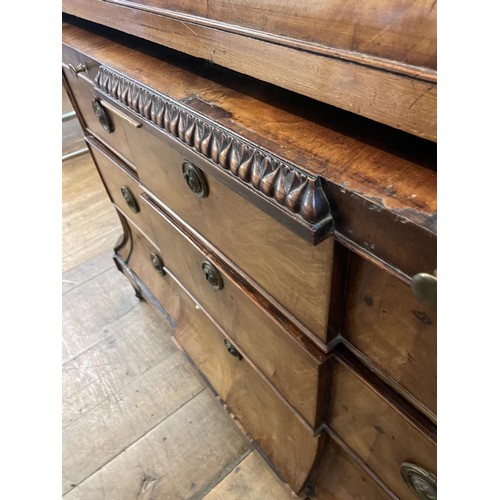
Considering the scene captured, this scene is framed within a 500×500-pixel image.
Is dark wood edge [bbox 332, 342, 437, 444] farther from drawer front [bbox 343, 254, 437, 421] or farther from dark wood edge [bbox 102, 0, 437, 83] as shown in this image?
dark wood edge [bbox 102, 0, 437, 83]

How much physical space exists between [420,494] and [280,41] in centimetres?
56

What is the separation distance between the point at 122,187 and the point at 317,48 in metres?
0.74

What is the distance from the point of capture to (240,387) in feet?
3.00

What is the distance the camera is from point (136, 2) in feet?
1.93

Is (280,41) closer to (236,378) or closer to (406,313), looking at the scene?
(406,313)

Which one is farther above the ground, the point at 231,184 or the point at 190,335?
the point at 231,184

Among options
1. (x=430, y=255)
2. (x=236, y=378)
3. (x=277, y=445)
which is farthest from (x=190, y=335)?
(x=430, y=255)

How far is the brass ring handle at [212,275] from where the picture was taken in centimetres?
68

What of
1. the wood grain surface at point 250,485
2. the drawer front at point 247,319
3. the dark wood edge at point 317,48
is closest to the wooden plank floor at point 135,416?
the wood grain surface at point 250,485

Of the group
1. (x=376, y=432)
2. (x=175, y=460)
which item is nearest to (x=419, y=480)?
(x=376, y=432)

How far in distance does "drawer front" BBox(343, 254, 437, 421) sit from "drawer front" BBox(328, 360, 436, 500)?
0.05 metres

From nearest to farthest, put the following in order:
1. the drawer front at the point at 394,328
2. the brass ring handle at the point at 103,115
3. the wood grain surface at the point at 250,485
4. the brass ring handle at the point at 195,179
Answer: the drawer front at the point at 394,328, the brass ring handle at the point at 195,179, the brass ring handle at the point at 103,115, the wood grain surface at the point at 250,485

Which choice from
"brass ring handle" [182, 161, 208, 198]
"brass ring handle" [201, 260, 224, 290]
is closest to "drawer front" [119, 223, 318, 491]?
"brass ring handle" [201, 260, 224, 290]

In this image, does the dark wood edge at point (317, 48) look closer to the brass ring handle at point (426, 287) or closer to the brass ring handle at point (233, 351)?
the brass ring handle at point (426, 287)
